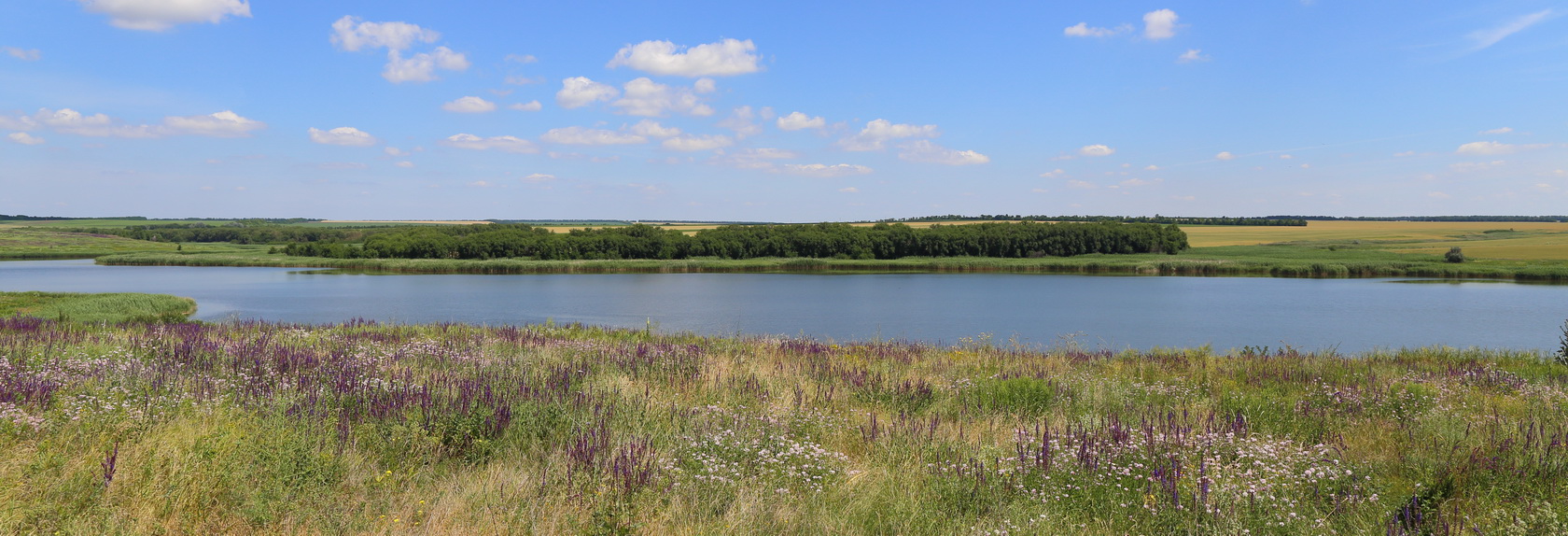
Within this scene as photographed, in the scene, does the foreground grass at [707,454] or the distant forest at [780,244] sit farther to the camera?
the distant forest at [780,244]

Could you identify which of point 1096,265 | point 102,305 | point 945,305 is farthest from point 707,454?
point 1096,265

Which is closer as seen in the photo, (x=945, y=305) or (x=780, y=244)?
(x=945, y=305)

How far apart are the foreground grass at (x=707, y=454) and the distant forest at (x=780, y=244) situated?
3454 inches

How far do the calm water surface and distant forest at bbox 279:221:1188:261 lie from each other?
31.4 metres

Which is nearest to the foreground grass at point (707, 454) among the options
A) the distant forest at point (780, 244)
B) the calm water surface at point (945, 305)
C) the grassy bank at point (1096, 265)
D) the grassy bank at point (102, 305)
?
the calm water surface at point (945, 305)

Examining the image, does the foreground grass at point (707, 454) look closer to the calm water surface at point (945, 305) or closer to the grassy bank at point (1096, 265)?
the calm water surface at point (945, 305)

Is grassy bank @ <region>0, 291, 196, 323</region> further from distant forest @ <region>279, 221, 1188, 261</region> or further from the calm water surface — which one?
distant forest @ <region>279, 221, 1188, 261</region>

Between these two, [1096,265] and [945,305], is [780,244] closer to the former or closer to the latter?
[1096,265]

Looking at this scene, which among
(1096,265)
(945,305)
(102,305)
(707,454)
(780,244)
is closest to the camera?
(707,454)

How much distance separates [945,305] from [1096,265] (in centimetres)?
4003

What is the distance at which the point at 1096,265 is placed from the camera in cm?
7256

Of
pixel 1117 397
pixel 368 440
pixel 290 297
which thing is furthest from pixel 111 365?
pixel 290 297

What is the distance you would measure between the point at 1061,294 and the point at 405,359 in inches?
1658

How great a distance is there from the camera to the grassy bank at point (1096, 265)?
200ft
